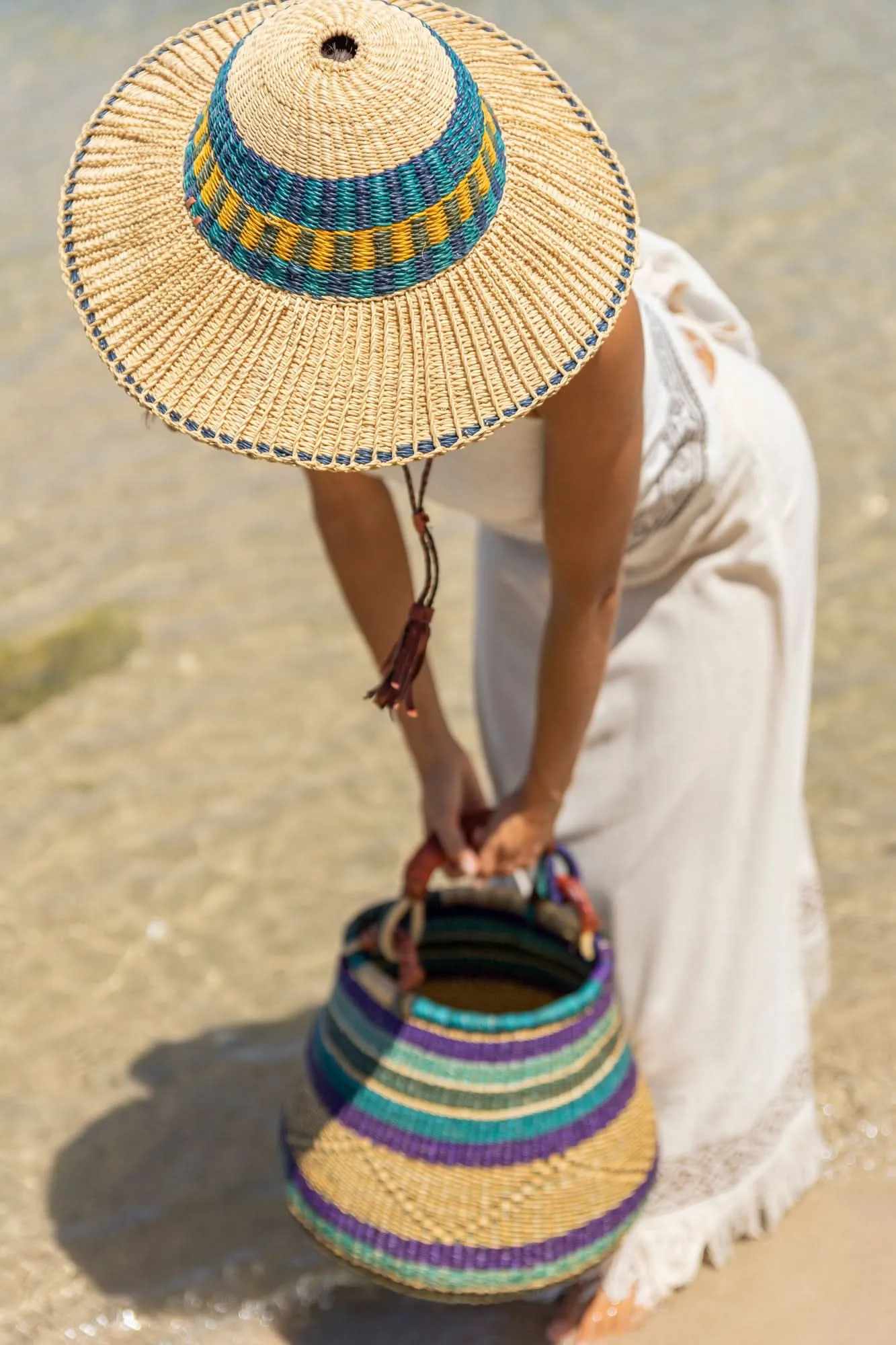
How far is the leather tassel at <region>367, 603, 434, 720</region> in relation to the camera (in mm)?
1909

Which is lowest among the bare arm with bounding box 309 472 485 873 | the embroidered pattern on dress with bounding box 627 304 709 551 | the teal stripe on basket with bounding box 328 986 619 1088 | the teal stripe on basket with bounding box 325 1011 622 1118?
the teal stripe on basket with bounding box 325 1011 622 1118

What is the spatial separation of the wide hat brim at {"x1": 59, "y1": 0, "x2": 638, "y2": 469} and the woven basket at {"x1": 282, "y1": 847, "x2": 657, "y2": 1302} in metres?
0.83

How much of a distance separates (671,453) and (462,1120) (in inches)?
33.0

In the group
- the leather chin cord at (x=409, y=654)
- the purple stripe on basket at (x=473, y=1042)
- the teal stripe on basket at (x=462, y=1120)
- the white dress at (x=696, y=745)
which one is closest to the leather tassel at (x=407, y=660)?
the leather chin cord at (x=409, y=654)

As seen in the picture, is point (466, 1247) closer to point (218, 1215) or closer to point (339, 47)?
point (218, 1215)

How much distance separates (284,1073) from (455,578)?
154cm

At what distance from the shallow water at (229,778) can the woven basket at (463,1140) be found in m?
0.53

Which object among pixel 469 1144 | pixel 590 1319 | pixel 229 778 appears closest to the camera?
pixel 469 1144

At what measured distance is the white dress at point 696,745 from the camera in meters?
2.04

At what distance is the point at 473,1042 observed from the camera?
6.36 ft

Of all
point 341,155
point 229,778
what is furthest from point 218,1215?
point 341,155

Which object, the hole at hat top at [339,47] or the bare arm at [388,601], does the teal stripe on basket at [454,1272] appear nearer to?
the bare arm at [388,601]

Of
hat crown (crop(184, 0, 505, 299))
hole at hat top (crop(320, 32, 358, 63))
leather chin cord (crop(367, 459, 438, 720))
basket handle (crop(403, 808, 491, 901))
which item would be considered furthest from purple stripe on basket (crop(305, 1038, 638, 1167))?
hole at hat top (crop(320, 32, 358, 63))

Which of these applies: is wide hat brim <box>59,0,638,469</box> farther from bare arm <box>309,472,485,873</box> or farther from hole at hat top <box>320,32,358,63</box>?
bare arm <box>309,472,485,873</box>
